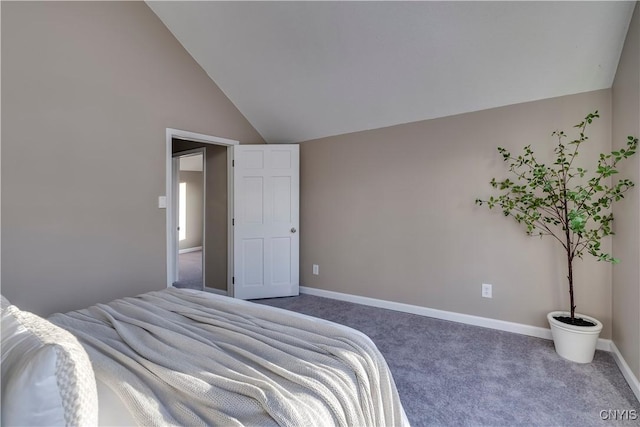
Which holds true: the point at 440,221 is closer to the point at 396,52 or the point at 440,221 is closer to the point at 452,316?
the point at 452,316

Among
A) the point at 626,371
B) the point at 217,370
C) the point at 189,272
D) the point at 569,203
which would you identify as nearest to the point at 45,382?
the point at 217,370

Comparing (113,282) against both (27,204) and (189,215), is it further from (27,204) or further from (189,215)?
(189,215)

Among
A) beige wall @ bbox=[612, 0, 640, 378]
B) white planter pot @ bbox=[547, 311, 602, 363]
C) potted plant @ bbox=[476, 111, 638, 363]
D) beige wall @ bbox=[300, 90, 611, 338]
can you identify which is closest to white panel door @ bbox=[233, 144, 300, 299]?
beige wall @ bbox=[300, 90, 611, 338]

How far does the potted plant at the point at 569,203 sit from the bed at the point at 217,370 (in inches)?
75.4

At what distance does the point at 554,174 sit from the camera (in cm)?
262

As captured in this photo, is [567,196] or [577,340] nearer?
[577,340]

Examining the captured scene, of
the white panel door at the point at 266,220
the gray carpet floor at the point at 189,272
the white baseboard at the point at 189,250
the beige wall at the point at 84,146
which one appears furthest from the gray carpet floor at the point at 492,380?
the white baseboard at the point at 189,250

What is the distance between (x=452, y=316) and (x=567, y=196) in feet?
5.02

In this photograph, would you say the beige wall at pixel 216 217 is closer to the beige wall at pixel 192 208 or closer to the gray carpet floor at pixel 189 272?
Result: the gray carpet floor at pixel 189 272

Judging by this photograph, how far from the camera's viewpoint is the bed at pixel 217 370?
84 centimetres

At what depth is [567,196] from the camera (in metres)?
2.42

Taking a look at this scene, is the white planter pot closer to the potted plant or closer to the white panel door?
the potted plant

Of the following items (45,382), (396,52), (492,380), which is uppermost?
(396,52)

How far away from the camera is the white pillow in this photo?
1.95 ft
